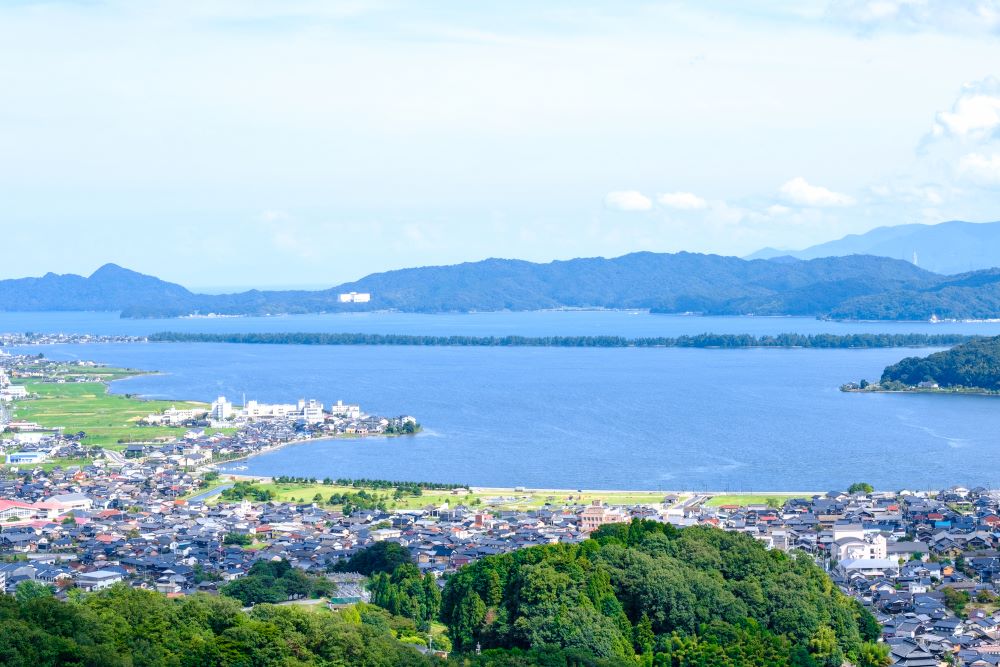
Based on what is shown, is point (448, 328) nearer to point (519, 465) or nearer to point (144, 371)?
point (144, 371)

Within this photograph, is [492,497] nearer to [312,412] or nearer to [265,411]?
[312,412]

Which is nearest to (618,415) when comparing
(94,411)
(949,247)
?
(94,411)

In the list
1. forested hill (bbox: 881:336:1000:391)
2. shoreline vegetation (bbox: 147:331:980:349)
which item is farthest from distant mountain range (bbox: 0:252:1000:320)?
forested hill (bbox: 881:336:1000:391)

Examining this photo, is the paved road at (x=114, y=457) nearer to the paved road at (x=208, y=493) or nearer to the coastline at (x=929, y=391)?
the paved road at (x=208, y=493)

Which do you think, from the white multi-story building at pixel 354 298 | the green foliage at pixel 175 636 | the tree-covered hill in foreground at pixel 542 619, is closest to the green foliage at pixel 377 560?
the tree-covered hill in foreground at pixel 542 619

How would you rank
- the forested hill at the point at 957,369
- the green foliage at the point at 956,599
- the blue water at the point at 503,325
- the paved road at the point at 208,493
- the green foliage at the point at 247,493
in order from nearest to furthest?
the green foliage at the point at 956,599 < the green foliage at the point at 247,493 < the paved road at the point at 208,493 < the forested hill at the point at 957,369 < the blue water at the point at 503,325

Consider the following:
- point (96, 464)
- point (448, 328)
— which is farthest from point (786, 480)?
point (448, 328)

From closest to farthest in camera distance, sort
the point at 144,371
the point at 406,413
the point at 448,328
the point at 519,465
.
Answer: the point at 519,465 < the point at 406,413 < the point at 144,371 < the point at 448,328

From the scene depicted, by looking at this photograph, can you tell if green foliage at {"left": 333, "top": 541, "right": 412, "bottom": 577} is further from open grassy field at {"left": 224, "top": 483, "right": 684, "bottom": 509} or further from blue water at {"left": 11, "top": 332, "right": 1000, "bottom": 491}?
blue water at {"left": 11, "top": 332, "right": 1000, "bottom": 491}
